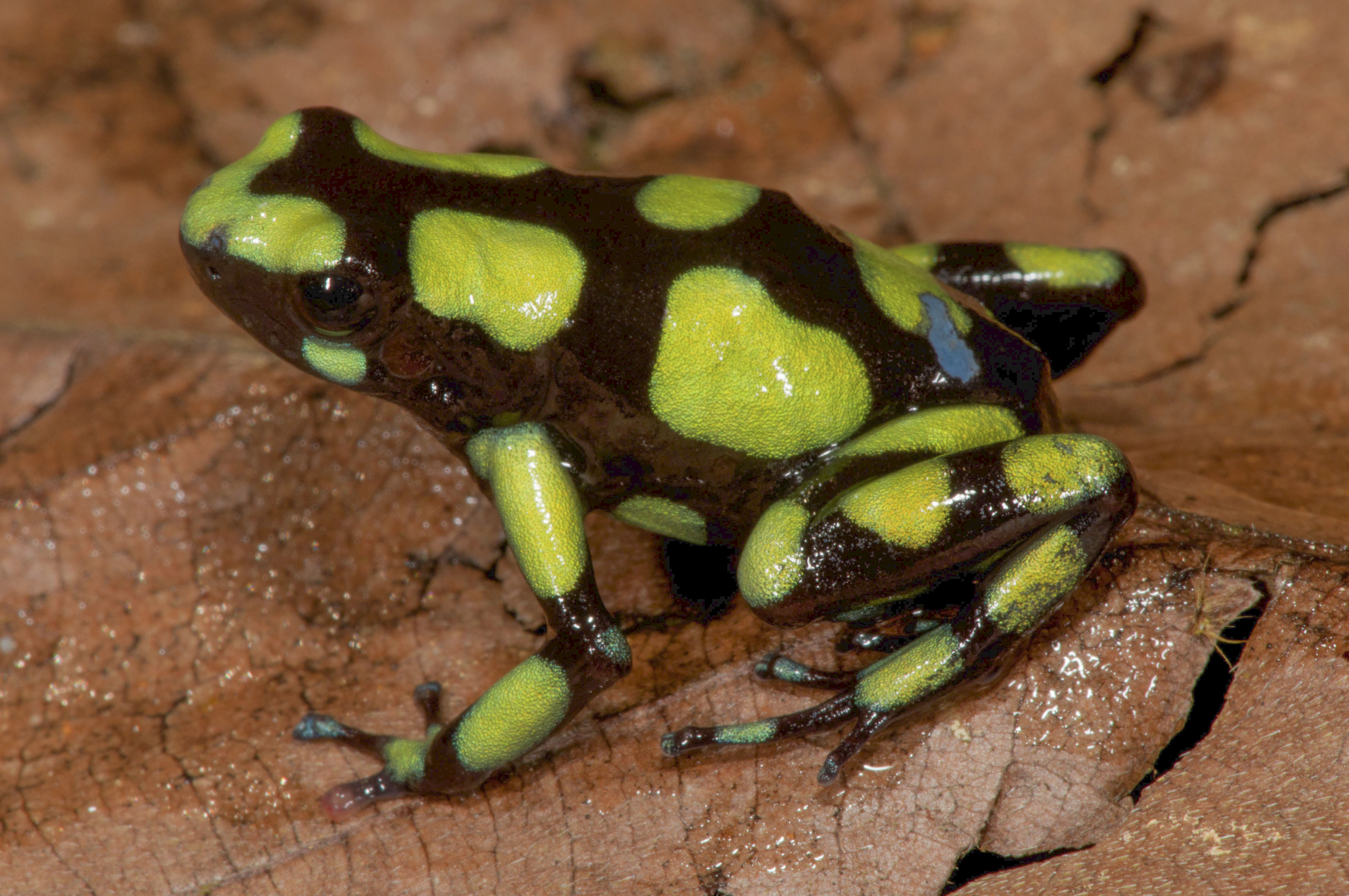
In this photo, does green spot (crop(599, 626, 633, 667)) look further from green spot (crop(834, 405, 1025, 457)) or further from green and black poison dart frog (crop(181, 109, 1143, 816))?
green spot (crop(834, 405, 1025, 457))

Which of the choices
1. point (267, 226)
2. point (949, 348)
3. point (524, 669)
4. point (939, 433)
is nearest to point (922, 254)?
point (949, 348)

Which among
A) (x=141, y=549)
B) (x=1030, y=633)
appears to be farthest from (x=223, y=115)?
(x=1030, y=633)

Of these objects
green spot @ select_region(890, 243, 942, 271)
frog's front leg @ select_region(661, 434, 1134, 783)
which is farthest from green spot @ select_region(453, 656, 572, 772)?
green spot @ select_region(890, 243, 942, 271)

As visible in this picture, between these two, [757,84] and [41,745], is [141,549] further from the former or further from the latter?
[757,84]

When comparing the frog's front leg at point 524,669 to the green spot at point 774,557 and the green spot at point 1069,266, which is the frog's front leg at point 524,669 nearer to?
the green spot at point 774,557

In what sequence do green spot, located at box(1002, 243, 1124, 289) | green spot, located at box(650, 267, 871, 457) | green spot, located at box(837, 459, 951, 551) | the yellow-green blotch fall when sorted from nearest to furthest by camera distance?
A: 1. the yellow-green blotch
2. green spot, located at box(837, 459, 951, 551)
3. green spot, located at box(650, 267, 871, 457)
4. green spot, located at box(1002, 243, 1124, 289)

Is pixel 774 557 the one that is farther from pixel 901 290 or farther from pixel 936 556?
pixel 901 290

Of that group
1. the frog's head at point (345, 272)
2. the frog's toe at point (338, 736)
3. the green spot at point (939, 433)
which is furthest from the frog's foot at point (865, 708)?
the frog's head at point (345, 272)

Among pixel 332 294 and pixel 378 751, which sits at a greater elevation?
pixel 332 294
